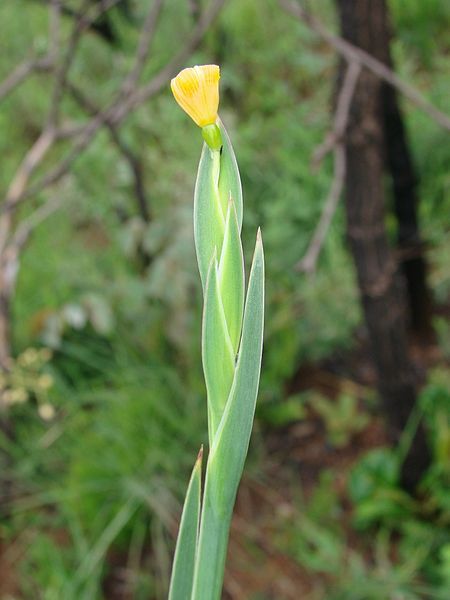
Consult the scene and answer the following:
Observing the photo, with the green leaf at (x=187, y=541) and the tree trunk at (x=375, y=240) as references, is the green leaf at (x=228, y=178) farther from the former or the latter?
the tree trunk at (x=375, y=240)

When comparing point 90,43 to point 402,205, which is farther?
point 90,43

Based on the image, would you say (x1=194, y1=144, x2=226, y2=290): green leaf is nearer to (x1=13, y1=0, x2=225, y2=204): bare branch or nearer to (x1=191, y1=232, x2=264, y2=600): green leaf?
(x1=191, y1=232, x2=264, y2=600): green leaf

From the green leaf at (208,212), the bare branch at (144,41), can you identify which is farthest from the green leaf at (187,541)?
the bare branch at (144,41)

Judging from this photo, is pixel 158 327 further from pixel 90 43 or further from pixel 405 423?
pixel 90 43

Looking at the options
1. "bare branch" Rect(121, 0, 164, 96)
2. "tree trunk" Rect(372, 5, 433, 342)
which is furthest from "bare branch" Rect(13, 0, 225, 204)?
"tree trunk" Rect(372, 5, 433, 342)

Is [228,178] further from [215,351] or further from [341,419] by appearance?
[341,419]

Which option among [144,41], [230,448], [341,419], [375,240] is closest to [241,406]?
[230,448]

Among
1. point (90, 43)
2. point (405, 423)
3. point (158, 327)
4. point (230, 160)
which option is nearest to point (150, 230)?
point (158, 327)

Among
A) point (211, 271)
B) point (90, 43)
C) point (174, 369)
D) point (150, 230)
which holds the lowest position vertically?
point (211, 271)
